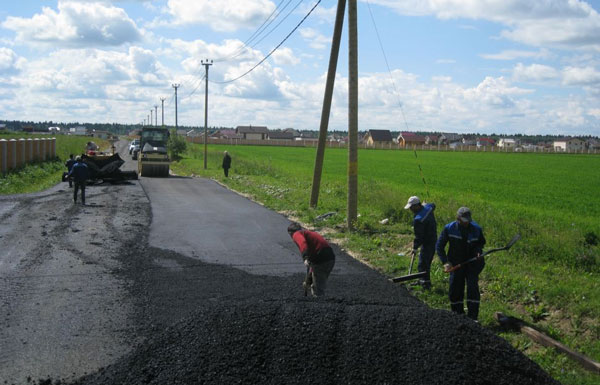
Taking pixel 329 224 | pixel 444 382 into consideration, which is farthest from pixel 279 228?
pixel 444 382

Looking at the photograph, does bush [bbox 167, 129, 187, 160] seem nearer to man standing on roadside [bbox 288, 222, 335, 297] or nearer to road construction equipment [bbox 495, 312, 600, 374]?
man standing on roadside [bbox 288, 222, 335, 297]

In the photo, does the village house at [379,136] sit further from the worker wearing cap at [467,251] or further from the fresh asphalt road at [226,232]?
the worker wearing cap at [467,251]

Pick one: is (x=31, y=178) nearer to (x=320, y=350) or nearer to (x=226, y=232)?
(x=226, y=232)

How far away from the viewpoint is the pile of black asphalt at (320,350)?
18.3 ft

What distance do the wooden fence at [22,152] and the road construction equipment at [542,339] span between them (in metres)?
27.9

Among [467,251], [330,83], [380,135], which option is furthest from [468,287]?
[380,135]

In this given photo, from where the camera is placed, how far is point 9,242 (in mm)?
12789

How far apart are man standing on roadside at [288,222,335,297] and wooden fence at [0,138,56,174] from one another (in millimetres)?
26190

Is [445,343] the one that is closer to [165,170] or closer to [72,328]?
[72,328]

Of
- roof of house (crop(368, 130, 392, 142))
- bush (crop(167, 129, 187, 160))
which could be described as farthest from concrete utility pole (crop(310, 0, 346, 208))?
roof of house (crop(368, 130, 392, 142))

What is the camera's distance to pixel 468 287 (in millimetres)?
7840

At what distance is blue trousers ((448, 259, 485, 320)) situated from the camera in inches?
305

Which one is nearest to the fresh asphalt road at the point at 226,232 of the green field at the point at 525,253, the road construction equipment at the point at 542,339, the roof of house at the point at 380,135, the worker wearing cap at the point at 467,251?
the green field at the point at 525,253

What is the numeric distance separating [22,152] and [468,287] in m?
31.7
